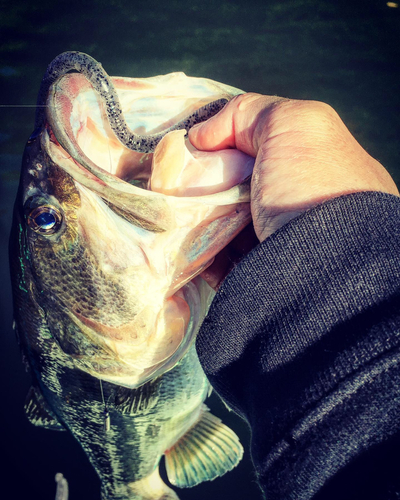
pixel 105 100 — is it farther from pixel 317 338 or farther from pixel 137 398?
pixel 137 398

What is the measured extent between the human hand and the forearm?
107 mm

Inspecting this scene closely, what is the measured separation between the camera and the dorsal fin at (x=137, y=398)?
1496mm

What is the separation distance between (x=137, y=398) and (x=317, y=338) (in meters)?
1.14

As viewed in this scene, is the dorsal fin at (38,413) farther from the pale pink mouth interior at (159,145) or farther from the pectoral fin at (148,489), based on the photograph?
the pale pink mouth interior at (159,145)

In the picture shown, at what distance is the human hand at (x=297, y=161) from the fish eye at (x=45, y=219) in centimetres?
59

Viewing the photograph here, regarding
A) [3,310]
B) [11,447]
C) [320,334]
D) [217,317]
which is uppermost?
[320,334]

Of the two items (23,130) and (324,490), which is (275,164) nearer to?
(324,490)

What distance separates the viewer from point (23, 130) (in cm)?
351

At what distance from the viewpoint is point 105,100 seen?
3.51ft

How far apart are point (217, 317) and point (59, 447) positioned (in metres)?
3.70

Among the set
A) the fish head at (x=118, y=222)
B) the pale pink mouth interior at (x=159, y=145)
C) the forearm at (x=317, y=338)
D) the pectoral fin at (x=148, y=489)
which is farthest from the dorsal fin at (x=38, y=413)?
the forearm at (x=317, y=338)

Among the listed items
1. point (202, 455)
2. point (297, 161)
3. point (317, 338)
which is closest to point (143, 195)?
point (297, 161)

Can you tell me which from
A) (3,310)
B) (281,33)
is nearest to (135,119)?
(281,33)

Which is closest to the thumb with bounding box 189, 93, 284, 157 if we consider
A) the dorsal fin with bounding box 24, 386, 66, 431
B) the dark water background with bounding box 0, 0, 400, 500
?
the dorsal fin with bounding box 24, 386, 66, 431
